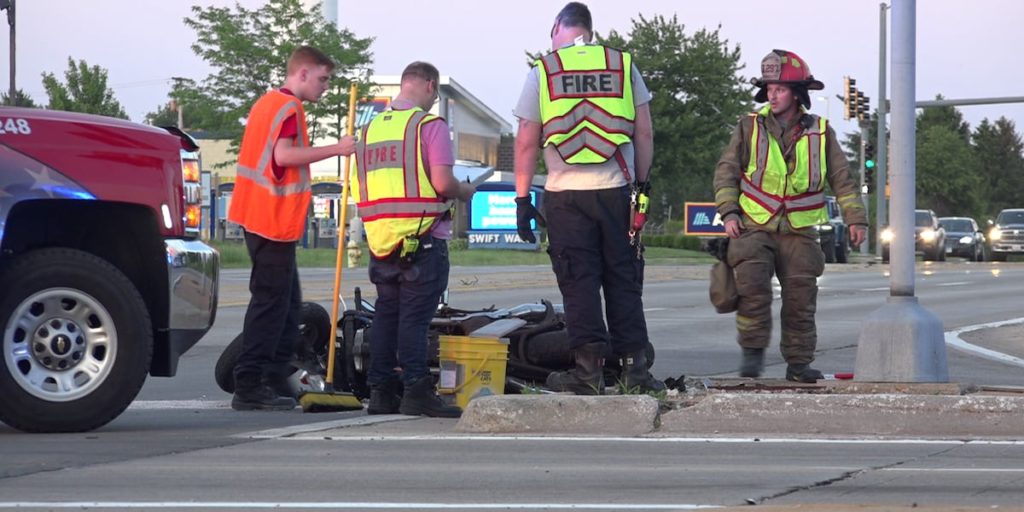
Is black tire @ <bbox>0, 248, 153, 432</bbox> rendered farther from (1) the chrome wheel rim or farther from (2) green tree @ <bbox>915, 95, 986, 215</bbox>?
(2) green tree @ <bbox>915, 95, 986, 215</bbox>

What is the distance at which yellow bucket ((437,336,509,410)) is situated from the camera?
8688 millimetres

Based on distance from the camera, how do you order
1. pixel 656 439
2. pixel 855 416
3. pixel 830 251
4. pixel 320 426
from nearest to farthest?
pixel 656 439 < pixel 855 416 < pixel 320 426 < pixel 830 251

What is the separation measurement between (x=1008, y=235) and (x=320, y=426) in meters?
48.6

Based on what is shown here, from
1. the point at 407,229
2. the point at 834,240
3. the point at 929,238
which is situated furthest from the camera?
the point at 929,238

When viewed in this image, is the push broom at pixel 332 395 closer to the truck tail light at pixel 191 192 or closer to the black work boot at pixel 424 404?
the black work boot at pixel 424 404

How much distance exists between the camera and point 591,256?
838cm

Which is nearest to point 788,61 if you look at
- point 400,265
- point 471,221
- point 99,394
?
point 400,265

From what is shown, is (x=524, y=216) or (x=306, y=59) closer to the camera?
(x=524, y=216)

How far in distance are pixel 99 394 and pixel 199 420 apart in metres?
1.02

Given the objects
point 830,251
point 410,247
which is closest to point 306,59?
point 410,247

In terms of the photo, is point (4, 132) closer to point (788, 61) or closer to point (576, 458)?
A: point (576, 458)

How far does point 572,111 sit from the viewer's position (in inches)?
329

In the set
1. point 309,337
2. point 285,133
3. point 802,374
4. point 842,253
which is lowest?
point 802,374

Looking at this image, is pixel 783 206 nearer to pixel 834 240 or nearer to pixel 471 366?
pixel 471 366
